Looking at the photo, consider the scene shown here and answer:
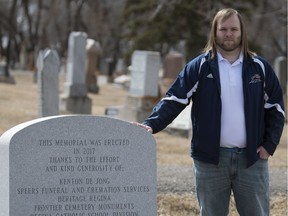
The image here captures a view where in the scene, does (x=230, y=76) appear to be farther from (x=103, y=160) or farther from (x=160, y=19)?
(x=160, y=19)

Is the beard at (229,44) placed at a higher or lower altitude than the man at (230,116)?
higher

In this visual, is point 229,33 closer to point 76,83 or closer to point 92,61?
point 76,83

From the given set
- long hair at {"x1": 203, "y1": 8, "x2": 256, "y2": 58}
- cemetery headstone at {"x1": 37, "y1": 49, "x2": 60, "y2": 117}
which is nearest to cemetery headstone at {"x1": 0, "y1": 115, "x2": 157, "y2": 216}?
long hair at {"x1": 203, "y1": 8, "x2": 256, "y2": 58}

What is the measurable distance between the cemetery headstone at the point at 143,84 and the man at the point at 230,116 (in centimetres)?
1176

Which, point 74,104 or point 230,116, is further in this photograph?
point 74,104

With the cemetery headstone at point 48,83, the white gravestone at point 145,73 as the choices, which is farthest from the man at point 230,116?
→ the white gravestone at point 145,73

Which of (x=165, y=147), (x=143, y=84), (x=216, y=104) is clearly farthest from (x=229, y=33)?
(x=143, y=84)

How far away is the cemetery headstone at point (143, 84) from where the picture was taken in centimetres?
1644

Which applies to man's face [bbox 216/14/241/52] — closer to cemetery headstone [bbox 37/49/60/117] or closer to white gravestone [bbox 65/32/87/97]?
cemetery headstone [bbox 37/49/60/117]

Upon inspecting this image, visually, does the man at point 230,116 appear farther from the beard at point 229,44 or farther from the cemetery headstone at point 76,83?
the cemetery headstone at point 76,83

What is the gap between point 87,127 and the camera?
459 centimetres

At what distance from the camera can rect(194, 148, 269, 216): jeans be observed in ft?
14.9

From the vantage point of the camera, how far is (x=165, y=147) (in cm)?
1254

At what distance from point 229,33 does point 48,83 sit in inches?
381
